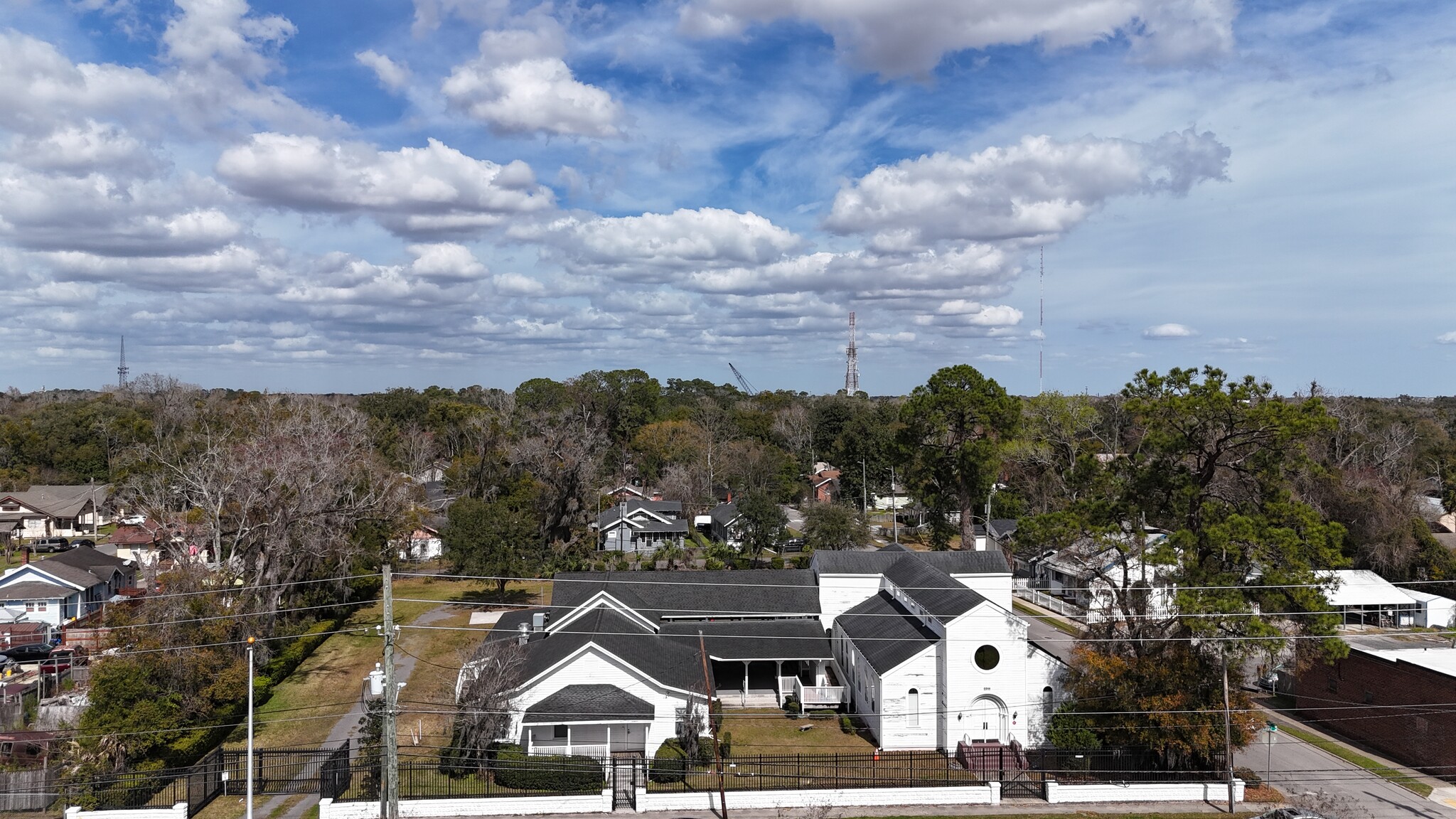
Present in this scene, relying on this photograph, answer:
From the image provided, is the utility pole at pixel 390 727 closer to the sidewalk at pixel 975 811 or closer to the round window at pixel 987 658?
the sidewalk at pixel 975 811

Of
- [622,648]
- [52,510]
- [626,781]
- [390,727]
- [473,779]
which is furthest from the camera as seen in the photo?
[52,510]

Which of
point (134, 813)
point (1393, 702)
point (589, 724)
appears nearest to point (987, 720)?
point (589, 724)

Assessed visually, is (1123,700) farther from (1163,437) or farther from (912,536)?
(912,536)

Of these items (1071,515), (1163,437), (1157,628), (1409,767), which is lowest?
(1409,767)

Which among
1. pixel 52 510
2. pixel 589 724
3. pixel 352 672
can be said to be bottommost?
pixel 352 672

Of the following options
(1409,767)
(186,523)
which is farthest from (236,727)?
(1409,767)

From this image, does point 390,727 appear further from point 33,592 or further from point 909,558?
point 33,592
